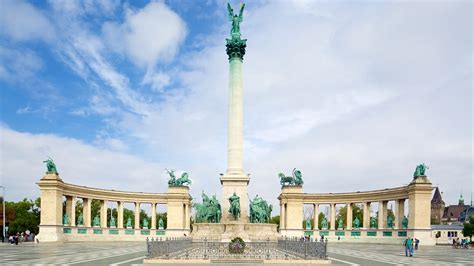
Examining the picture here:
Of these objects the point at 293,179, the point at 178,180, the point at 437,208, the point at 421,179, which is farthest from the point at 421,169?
the point at 437,208

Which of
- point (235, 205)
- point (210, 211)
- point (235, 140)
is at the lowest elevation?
point (210, 211)

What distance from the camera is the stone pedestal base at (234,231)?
40781mm

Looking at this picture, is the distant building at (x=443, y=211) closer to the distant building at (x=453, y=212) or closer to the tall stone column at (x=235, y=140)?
the distant building at (x=453, y=212)

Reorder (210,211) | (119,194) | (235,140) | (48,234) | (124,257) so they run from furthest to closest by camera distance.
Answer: (119,194)
(48,234)
(235,140)
(210,211)
(124,257)

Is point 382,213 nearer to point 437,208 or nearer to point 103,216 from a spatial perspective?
point 103,216

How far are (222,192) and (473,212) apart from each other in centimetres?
14037

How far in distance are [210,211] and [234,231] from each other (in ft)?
15.5

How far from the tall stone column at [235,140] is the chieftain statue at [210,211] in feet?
2.17

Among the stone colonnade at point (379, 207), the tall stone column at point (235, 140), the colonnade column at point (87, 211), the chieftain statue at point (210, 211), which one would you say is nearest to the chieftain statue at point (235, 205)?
the tall stone column at point (235, 140)

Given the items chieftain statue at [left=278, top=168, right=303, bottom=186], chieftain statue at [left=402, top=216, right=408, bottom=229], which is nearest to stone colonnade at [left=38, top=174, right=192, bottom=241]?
chieftain statue at [left=278, top=168, right=303, bottom=186]

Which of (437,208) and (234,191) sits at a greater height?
(234,191)

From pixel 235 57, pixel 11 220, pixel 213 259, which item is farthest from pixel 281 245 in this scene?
pixel 11 220

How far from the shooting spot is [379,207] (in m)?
70.5

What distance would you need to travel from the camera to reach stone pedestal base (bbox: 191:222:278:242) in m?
40.8
